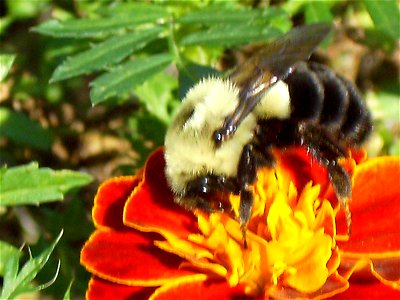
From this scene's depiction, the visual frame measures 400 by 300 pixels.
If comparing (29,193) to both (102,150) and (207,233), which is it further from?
(102,150)

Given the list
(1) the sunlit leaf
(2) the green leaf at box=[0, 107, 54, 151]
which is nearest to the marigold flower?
(1) the sunlit leaf

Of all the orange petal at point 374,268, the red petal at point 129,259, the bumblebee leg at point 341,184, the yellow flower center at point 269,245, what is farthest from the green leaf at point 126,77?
the orange petal at point 374,268

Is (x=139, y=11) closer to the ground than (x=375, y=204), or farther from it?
farther from it

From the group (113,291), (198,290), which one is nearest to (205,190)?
(198,290)

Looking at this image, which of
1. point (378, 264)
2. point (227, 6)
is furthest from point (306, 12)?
point (378, 264)

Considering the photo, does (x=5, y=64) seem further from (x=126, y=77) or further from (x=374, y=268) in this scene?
(x=374, y=268)

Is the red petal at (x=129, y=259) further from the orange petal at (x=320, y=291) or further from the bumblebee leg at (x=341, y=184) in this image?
the bumblebee leg at (x=341, y=184)
